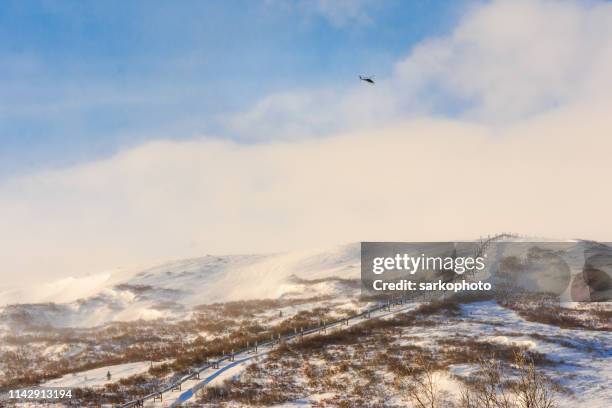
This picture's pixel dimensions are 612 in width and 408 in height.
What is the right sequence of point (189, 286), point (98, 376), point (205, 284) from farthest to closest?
point (205, 284) < point (189, 286) < point (98, 376)

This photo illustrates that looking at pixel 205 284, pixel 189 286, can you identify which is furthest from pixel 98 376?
pixel 205 284

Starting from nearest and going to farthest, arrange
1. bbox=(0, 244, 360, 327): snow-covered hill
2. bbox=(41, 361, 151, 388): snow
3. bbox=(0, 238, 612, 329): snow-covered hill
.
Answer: bbox=(41, 361, 151, 388): snow → bbox=(0, 238, 612, 329): snow-covered hill → bbox=(0, 244, 360, 327): snow-covered hill

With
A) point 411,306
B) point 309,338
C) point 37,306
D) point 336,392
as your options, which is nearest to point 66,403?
point 336,392

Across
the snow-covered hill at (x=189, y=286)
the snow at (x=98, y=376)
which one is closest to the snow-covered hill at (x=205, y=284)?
the snow-covered hill at (x=189, y=286)

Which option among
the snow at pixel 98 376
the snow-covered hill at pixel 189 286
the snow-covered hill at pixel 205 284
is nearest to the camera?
the snow at pixel 98 376

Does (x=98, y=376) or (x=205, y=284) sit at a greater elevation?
(x=205, y=284)

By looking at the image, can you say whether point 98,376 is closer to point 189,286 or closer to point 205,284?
point 189,286

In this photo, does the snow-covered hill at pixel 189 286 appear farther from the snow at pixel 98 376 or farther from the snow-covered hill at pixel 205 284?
the snow at pixel 98 376

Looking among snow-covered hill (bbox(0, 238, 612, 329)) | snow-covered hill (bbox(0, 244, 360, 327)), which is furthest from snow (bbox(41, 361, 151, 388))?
snow-covered hill (bbox(0, 244, 360, 327))

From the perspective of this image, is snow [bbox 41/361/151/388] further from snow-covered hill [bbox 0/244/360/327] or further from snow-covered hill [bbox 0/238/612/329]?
snow-covered hill [bbox 0/244/360/327]

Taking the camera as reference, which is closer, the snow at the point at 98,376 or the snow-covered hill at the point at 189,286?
the snow at the point at 98,376

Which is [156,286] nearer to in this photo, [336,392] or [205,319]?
[205,319]
